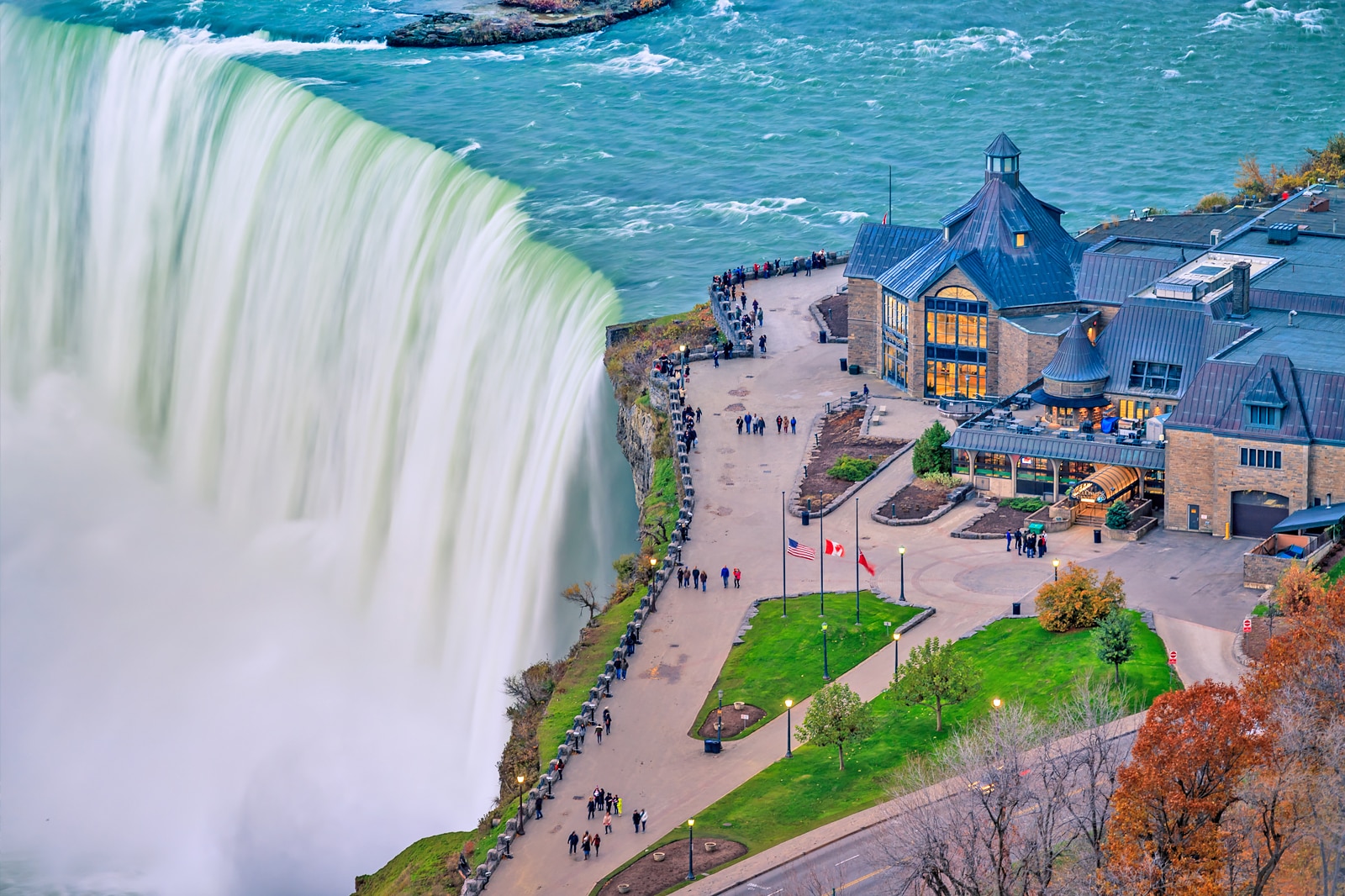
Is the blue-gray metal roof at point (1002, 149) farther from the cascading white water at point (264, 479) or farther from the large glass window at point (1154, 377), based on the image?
the cascading white water at point (264, 479)

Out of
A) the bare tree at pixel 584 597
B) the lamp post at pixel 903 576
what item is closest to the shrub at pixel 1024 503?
the lamp post at pixel 903 576

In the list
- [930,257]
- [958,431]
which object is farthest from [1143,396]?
[930,257]

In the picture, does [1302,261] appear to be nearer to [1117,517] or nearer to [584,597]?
[1117,517]

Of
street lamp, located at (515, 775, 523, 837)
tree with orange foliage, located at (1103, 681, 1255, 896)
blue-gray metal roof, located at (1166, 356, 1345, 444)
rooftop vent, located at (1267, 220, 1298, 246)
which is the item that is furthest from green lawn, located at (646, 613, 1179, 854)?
rooftop vent, located at (1267, 220, 1298, 246)

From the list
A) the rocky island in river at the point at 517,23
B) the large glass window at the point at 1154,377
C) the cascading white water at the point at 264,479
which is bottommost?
the cascading white water at the point at 264,479

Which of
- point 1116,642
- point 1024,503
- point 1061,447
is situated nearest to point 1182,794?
A: point 1116,642

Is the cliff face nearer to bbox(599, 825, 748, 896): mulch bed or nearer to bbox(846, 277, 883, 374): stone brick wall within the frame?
bbox(846, 277, 883, 374): stone brick wall

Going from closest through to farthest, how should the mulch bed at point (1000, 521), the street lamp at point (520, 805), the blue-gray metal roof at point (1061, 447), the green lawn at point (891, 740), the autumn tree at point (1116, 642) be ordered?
the green lawn at point (891, 740) < the street lamp at point (520, 805) < the autumn tree at point (1116, 642) < the mulch bed at point (1000, 521) < the blue-gray metal roof at point (1061, 447)
